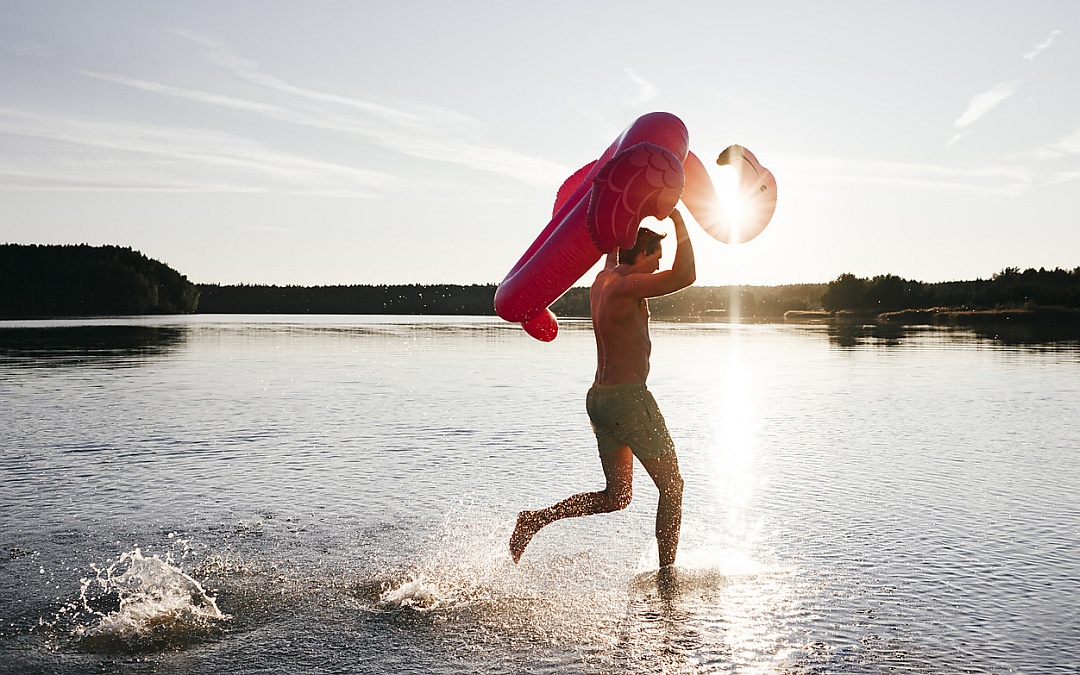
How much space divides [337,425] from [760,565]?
7.76m

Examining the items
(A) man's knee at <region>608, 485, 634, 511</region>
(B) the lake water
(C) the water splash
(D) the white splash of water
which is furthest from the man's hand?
(C) the water splash

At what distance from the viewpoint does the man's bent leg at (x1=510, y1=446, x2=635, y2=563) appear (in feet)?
19.0

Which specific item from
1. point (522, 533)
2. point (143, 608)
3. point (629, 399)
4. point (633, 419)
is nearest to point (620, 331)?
point (629, 399)

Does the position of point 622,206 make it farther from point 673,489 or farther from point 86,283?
point 86,283

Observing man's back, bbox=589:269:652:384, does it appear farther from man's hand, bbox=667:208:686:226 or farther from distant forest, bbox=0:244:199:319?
distant forest, bbox=0:244:199:319

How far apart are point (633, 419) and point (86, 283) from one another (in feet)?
436

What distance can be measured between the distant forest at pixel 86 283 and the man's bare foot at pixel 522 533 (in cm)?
12007

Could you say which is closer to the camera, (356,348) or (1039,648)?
(1039,648)

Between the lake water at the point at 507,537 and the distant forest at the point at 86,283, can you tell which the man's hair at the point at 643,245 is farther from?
the distant forest at the point at 86,283

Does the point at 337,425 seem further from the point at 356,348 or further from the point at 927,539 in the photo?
the point at 356,348

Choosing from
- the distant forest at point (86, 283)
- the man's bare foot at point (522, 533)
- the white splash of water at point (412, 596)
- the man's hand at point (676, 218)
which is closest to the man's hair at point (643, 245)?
the man's hand at point (676, 218)

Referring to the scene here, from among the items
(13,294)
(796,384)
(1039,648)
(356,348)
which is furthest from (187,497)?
(13,294)

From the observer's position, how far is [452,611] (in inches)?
203

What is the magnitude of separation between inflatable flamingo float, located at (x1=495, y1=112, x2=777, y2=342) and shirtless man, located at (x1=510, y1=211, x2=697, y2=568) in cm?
22
